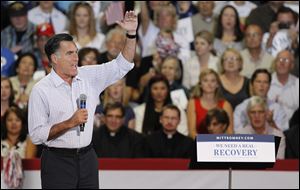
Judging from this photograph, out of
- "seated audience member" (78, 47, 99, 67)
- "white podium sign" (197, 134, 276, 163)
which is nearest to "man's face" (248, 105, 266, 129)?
"seated audience member" (78, 47, 99, 67)

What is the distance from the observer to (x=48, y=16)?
30.5ft

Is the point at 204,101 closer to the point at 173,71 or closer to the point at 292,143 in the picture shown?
the point at 173,71

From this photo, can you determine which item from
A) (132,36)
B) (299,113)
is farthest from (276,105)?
(132,36)

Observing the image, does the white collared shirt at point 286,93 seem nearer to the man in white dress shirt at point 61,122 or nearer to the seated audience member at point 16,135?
the seated audience member at point 16,135

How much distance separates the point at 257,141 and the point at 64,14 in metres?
4.09

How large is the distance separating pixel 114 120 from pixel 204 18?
173 centimetres

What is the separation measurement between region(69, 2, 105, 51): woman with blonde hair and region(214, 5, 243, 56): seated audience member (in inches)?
51.4

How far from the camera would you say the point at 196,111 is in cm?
851

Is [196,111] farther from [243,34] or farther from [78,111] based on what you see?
[78,111]

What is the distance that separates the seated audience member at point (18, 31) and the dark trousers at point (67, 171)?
13.3 feet

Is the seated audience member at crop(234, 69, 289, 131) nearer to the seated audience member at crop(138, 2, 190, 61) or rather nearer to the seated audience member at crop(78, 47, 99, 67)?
the seated audience member at crop(138, 2, 190, 61)

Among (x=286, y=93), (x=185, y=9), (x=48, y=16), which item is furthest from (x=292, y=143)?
(x=48, y=16)

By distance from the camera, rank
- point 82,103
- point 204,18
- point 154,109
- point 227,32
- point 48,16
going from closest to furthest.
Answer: point 82,103 → point 154,109 → point 227,32 → point 204,18 → point 48,16

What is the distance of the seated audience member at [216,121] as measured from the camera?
830 centimetres
